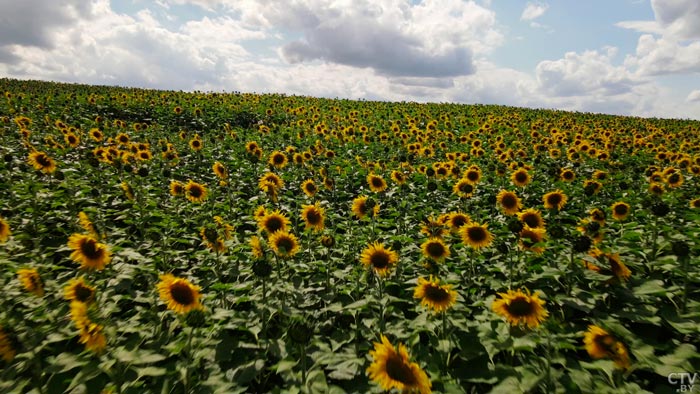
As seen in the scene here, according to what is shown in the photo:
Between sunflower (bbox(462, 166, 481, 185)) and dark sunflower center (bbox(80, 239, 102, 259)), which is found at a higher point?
dark sunflower center (bbox(80, 239, 102, 259))

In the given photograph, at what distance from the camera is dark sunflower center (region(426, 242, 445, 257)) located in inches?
189

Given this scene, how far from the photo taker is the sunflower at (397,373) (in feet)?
8.88

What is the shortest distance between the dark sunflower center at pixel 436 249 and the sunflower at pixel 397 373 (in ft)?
6.91

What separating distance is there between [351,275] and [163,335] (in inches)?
96.2

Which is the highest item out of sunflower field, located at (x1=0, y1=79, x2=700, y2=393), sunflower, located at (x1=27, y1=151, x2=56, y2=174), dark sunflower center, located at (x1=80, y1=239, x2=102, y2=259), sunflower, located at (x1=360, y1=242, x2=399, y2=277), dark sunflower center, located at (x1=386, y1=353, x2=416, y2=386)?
sunflower, located at (x1=27, y1=151, x2=56, y2=174)

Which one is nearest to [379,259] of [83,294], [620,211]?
[83,294]

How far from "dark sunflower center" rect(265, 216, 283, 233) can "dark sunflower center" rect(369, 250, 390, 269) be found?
1533 mm

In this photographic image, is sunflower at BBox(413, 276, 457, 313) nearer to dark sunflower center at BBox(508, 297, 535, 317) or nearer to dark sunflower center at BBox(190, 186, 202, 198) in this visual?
dark sunflower center at BBox(508, 297, 535, 317)

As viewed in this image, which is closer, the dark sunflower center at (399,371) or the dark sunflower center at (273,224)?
the dark sunflower center at (399,371)

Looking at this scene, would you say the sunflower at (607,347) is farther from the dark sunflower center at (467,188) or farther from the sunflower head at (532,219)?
the dark sunflower center at (467,188)

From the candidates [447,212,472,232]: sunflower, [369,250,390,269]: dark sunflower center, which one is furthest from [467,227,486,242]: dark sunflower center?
[369,250,390,269]: dark sunflower center

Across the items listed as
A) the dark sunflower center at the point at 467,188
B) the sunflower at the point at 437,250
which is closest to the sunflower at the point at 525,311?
the sunflower at the point at 437,250

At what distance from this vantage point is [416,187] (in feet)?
33.9

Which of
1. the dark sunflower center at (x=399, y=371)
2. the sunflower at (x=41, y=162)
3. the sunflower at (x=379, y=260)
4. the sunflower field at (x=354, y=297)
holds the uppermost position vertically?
the sunflower at (x=41, y=162)
